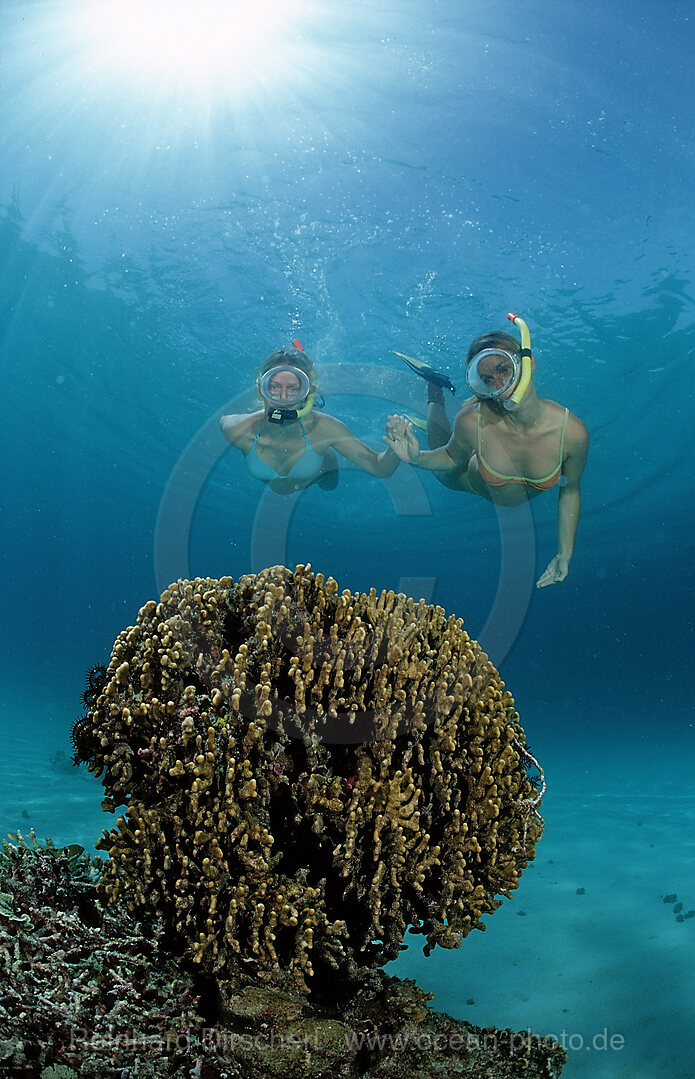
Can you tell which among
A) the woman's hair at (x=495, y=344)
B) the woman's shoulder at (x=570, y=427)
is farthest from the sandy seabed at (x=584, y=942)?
the woman's hair at (x=495, y=344)

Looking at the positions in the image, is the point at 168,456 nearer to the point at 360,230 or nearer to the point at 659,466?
the point at 360,230

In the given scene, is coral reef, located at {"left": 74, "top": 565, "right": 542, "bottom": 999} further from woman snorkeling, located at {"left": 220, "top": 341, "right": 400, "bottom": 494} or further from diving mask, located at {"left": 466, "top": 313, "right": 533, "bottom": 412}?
woman snorkeling, located at {"left": 220, "top": 341, "right": 400, "bottom": 494}

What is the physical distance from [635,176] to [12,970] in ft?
68.8

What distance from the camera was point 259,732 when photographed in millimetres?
3287

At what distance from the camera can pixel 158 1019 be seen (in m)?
2.90

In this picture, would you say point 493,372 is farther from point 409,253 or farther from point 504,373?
point 409,253

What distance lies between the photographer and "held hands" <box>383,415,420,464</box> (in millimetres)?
10297

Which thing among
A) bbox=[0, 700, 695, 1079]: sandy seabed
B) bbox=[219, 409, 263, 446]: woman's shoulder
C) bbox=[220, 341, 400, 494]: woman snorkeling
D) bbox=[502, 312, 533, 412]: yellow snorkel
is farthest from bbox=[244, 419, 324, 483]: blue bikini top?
bbox=[0, 700, 695, 1079]: sandy seabed

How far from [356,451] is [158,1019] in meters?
12.3

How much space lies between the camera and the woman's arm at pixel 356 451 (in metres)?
13.0

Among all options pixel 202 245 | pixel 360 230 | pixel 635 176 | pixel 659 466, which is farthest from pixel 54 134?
pixel 659 466

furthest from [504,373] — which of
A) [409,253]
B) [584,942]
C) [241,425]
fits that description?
[409,253]

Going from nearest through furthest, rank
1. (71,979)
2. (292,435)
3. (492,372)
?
(71,979), (492,372), (292,435)

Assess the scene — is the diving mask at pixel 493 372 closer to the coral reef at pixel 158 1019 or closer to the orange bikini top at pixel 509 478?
the orange bikini top at pixel 509 478
